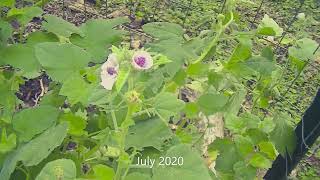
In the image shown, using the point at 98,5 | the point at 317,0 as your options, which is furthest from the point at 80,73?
the point at 317,0

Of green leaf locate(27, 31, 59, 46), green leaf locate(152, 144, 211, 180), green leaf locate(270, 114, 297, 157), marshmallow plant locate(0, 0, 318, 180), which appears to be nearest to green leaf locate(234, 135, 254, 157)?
marshmallow plant locate(0, 0, 318, 180)

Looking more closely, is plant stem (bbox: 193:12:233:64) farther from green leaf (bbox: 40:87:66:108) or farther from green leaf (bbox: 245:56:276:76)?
green leaf (bbox: 40:87:66:108)

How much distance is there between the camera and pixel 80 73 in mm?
1317

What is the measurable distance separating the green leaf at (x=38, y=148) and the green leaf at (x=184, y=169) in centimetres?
24

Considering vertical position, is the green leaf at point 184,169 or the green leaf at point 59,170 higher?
the green leaf at point 184,169

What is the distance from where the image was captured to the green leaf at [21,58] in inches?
54.6

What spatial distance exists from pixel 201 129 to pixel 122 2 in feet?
4.09

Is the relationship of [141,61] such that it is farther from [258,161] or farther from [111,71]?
→ [258,161]

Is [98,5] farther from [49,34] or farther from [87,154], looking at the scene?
[87,154]

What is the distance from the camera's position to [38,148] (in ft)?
3.87

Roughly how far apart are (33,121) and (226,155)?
596 mm

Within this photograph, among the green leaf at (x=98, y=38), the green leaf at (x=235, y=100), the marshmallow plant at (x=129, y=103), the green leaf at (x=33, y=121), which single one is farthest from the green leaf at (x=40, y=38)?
the green leaf at (x=235, y=100)

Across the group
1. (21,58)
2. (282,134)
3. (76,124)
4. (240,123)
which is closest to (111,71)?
(76,124)

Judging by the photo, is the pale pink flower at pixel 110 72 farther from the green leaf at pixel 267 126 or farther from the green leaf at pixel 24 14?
the green leaf at pixel 267 126
